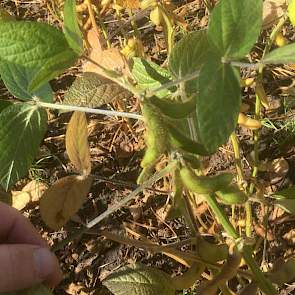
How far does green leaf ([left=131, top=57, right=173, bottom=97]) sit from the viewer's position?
103 centimetres

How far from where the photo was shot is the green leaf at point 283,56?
2.31 ft

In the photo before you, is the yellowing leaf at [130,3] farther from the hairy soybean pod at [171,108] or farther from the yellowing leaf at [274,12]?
the hairy soybean pod at [171,108]

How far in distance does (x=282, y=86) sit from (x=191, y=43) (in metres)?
1.23

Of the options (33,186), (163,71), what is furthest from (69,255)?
(163,71)

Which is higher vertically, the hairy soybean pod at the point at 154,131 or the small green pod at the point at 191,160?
the hairy soybean pod at the point at 154,131

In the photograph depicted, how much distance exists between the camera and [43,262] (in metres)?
1.05

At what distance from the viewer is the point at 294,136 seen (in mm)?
1893

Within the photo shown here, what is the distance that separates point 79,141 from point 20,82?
0.14 meters

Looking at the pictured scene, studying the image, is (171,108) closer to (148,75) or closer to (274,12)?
(148,75)

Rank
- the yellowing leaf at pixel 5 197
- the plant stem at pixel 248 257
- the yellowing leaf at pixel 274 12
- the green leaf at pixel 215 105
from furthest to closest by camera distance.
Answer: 1. the yellowing leaf at pixel 5 197
2. the yellowing leaf at pixel 274 12
3. the plant stem at pixel 248 257
4. the green leaf at pixel 215 105

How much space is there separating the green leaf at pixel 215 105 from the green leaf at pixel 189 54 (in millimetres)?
145

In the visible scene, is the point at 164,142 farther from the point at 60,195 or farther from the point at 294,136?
the point at 294,136

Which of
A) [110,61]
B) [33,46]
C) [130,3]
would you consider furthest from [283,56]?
[130,3]

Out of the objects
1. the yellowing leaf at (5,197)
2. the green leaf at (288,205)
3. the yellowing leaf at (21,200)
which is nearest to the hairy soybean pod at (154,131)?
the green leaf at (288,205)
